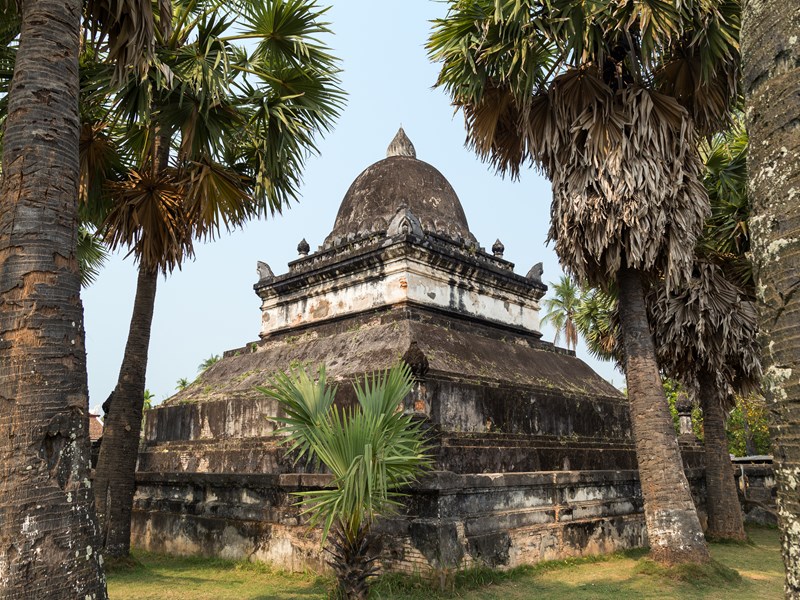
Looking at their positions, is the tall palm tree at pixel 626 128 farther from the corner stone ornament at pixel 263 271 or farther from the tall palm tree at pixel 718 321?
the corner stone ornament at pixel 263 271

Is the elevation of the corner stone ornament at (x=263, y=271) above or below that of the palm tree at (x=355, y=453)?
above

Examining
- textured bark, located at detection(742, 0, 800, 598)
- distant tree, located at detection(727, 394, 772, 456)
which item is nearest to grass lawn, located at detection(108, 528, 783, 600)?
textured bark, located at detection(742, 0, 800, 598)

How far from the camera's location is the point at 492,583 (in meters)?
7.71

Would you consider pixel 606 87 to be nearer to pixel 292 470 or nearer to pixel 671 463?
pixel 671 463

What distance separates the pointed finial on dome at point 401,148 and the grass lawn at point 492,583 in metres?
9.76

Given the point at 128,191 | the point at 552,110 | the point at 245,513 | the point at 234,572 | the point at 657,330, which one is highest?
the point at 552,110

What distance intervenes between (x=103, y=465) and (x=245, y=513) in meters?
2.13

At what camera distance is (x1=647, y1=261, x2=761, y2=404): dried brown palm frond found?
11.6m

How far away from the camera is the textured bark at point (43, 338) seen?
409cm

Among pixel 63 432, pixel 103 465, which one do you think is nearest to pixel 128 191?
pixel 103 465

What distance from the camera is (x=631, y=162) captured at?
8516 millimetres

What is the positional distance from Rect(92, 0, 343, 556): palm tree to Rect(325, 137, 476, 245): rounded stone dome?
404 cm

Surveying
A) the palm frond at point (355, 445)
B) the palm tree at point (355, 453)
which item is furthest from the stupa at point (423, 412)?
the palm frond at point (355, 445)

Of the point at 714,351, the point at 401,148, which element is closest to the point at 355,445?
the point at 714,351
